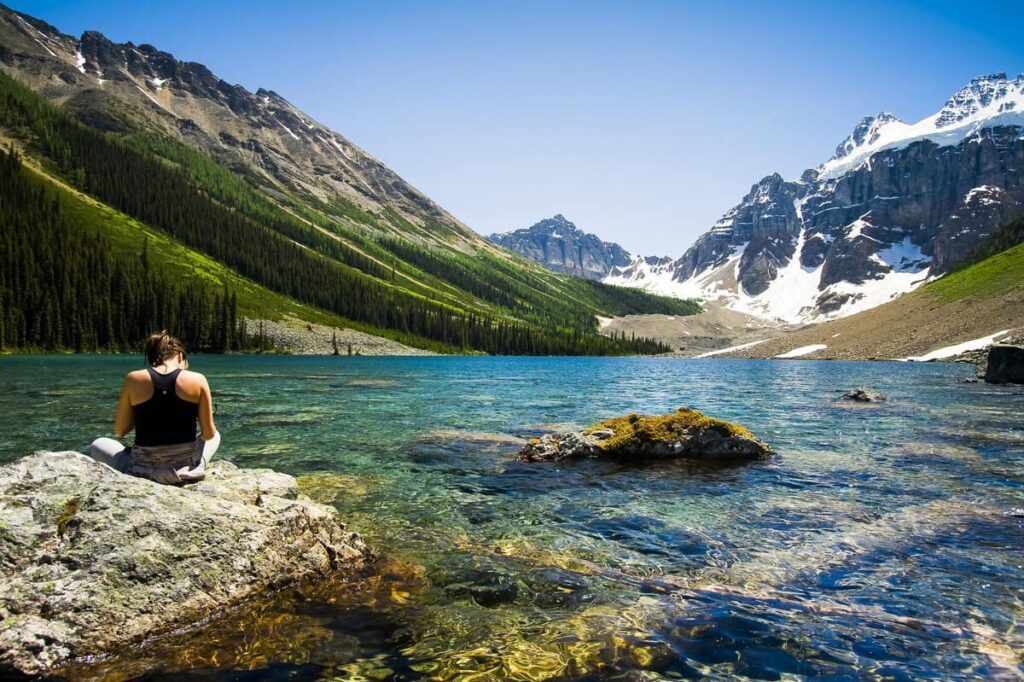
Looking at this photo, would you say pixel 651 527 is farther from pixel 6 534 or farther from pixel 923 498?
Answer: pixel 6 534

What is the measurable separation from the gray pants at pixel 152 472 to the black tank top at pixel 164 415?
0.52 metres

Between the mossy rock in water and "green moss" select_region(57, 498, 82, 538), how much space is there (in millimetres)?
15218

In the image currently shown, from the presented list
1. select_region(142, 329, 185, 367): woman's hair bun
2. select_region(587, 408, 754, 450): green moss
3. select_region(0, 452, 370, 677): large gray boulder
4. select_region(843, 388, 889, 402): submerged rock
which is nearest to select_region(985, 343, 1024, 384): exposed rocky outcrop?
select_region(843, 388, 889, 402): submerged rock

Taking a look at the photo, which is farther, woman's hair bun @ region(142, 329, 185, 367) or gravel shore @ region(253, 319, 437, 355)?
gravel shore @ region(253, 319, 437, 355)

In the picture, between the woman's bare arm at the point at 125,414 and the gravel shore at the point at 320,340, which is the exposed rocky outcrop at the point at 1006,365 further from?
the gravel shore at the point at 320,340

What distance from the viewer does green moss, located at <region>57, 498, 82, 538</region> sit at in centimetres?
846

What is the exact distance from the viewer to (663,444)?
22.7 m

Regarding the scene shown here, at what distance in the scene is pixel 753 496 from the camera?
1644cm

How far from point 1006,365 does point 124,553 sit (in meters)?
85.1

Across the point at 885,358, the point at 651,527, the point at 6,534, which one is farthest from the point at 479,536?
the point at 885,358

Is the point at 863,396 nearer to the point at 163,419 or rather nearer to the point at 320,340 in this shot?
the point at 163,419

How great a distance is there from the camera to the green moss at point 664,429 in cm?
2281

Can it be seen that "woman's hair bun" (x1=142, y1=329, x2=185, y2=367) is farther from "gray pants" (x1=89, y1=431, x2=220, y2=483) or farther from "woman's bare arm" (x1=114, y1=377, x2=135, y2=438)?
"gray pants" (x1=89, y1=431, x2=220, y2=483)

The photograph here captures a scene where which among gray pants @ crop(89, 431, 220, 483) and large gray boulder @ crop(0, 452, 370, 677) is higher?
gray pants @ crop(89, 431, 220, 483)
